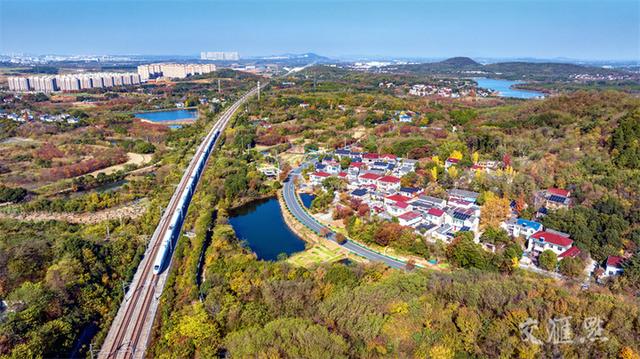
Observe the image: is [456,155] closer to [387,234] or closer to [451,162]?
[451,162]

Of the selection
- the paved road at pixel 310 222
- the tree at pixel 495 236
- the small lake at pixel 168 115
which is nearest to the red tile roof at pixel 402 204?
the paved road at pixel 310 222

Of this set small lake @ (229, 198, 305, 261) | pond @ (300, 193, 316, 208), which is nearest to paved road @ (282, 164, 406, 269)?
pond @ (300, 193, 316, 208)

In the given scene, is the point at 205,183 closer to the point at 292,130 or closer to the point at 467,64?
the point at 292,130

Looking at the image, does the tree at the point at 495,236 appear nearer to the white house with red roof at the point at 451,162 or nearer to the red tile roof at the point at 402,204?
the red tile roof at the point at 402,204

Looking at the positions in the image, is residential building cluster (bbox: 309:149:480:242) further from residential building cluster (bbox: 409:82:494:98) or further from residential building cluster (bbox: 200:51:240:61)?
residential building cluster (bbox: 200:51:240:61)

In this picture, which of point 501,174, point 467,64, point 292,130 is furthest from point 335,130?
point 467,64
